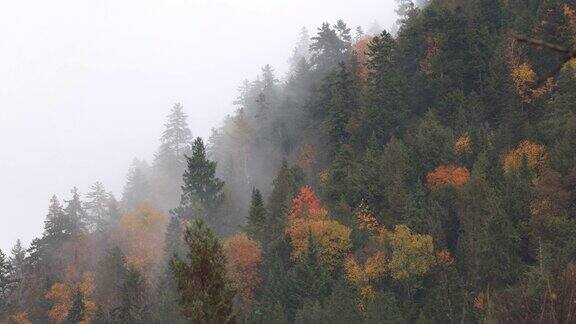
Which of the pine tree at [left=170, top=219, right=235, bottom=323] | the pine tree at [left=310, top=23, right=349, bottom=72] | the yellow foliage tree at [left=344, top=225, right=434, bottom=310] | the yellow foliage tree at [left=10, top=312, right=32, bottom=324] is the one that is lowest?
the yellow foliage tree at [left=10, top=312, right=32, bottom=324]

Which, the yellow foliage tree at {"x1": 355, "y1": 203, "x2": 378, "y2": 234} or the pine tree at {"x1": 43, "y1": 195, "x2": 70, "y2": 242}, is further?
the pine tree at {"x1": 43, "y1": 195, "x2": 70, "y2": 242}

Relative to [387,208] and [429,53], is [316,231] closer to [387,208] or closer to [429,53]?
[387,208]

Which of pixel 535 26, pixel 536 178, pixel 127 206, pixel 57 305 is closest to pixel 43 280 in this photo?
pixel 57 305

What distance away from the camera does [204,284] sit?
1861 cm

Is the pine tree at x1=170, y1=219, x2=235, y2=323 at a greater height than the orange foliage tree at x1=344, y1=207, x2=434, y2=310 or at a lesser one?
greater

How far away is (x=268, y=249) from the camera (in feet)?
181

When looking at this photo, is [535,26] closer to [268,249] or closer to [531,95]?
[531,95]

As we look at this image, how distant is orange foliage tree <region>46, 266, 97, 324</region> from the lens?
6319 cm

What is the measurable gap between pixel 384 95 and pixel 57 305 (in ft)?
161

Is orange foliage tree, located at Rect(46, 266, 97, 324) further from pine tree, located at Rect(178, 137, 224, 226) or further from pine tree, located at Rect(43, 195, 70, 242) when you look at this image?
pine tree, located at Rect(178, 137, 224, 226)

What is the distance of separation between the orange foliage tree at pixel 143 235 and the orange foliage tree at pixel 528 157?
49.9 m

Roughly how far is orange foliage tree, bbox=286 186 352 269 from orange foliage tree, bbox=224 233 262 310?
442 cm

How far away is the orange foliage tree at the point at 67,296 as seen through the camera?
63188mm

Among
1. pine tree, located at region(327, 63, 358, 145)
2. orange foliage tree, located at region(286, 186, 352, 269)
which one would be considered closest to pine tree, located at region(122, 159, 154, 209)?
pine tree, located at region(327, 63, 358, 145)
